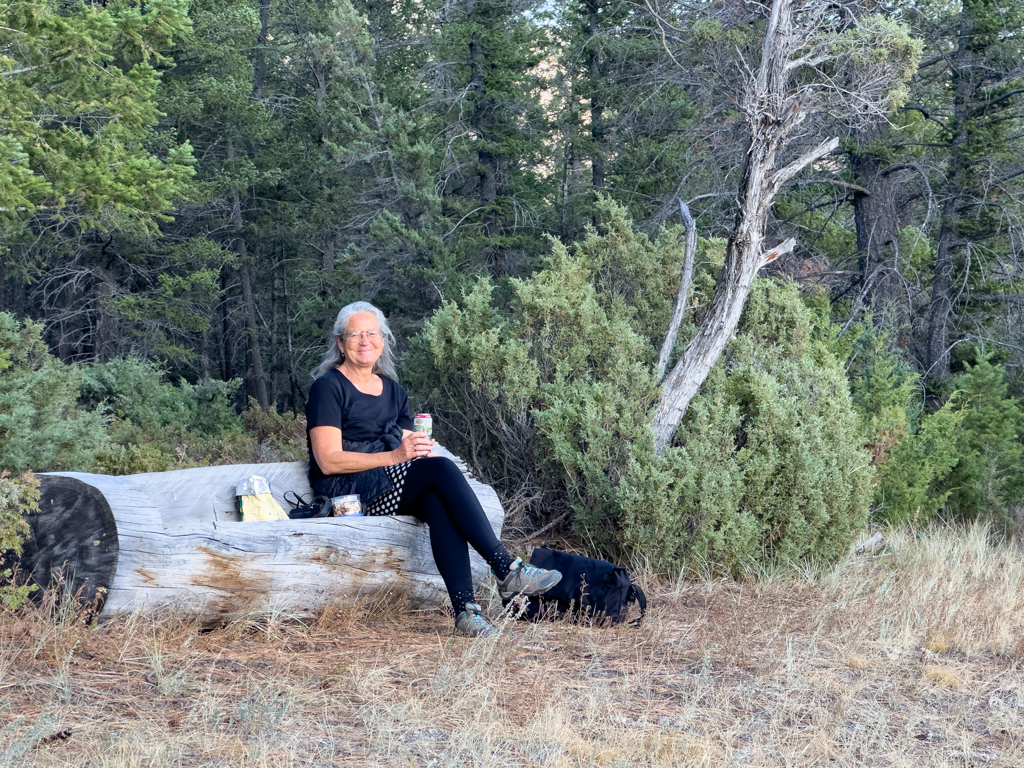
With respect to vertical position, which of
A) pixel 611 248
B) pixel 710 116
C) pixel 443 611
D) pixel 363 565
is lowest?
pixel 443 611

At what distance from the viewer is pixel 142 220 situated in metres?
10.2

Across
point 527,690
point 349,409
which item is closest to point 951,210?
point 349,409

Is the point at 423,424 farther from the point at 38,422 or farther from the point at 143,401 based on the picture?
the point at 143,401

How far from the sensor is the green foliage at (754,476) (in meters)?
5.68

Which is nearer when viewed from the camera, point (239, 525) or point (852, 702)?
point (852, 702)

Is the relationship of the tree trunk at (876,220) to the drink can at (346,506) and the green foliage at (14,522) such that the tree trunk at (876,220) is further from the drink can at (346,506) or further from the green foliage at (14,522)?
the green foliage at (14,522)

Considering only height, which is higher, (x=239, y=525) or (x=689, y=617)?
(x=239, y=525)

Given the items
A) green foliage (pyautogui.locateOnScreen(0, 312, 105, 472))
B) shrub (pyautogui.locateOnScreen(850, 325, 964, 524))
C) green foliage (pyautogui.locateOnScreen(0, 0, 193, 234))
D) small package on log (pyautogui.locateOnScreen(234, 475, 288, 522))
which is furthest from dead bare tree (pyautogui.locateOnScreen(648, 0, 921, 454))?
green foliage (pyautogui.locateOnScreen(0, 0, 193, 234))

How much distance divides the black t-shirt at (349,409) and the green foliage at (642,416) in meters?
1.29

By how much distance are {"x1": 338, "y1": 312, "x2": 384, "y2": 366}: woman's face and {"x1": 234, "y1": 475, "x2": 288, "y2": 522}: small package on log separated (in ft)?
2.59

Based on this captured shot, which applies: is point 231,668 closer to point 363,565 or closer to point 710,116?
point 363,565

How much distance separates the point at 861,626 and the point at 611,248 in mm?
4017

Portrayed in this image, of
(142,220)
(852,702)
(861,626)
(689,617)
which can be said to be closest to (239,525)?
(689,617)

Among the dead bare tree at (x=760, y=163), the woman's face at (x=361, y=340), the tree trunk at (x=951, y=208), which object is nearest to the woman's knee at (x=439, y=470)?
the woman's face at (x=361, y=340)
